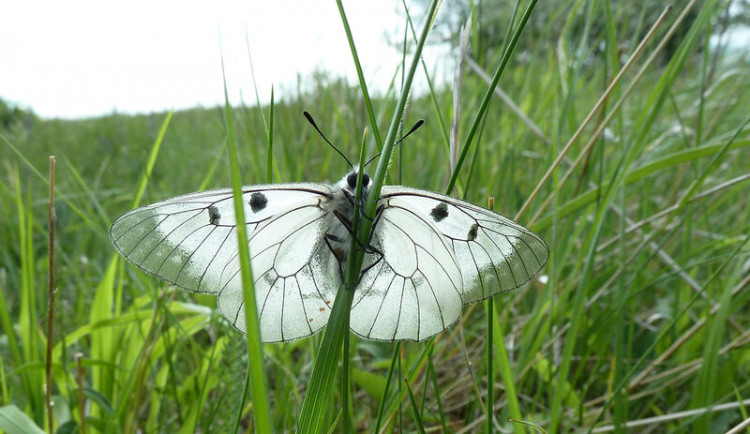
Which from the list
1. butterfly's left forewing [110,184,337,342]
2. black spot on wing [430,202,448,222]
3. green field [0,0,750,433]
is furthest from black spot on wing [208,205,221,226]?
black spot on wing [430,202,448,222]

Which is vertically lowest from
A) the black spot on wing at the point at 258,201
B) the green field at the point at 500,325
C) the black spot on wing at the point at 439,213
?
the green field at the point at 500,325

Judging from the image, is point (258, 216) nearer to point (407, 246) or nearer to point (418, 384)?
point (407, 246)

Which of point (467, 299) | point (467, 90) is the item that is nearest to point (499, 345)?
point (467, 299)

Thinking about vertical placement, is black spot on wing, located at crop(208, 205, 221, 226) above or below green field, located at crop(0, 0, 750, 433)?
above

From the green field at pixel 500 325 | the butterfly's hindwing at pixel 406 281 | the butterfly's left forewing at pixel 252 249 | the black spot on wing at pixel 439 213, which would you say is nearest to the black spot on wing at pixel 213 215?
the butterfly's left forewing at pixel 252 249

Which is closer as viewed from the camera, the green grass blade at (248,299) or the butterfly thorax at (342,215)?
the green grass blade at (248,299)

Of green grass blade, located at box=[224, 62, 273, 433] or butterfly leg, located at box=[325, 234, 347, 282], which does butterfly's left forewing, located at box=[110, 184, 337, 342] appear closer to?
butterfly leg, located at box=[325, 234, 347, 282]

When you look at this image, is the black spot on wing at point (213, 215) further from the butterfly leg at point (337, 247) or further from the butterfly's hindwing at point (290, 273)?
the butterfly leg at point (337, 247)
